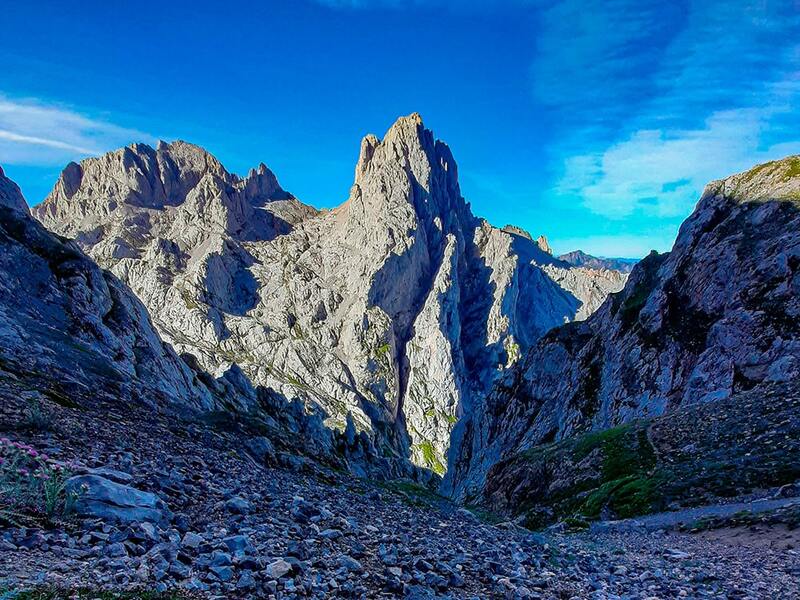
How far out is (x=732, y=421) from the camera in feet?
135

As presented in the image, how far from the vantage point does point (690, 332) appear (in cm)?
7481

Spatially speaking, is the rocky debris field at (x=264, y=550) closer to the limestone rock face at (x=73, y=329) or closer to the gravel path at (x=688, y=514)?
the gravel path at (x=688, y=514)

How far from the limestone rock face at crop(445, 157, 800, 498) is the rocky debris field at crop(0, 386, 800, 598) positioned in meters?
46.7

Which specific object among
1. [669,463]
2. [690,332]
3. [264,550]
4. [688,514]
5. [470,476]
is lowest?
[264,550]

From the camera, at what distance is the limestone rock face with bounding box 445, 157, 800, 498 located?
61031 mm

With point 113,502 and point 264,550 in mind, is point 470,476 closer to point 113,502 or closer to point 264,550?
point 264,550

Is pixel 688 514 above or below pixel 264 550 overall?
above

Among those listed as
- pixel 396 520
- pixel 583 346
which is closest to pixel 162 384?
pixel 396 520

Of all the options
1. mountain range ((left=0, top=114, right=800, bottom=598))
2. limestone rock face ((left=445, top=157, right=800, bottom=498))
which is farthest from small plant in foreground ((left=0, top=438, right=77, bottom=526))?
limestone rock face ((left=445, top=157, right=800, bottom=498))

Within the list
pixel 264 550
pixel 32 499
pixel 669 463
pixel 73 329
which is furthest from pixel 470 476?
pixel 32 499

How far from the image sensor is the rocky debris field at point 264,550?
8.42 meters

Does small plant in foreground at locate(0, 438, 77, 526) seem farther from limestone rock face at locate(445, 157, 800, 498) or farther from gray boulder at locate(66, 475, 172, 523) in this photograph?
limestone rock face at locate(445, 157, 800, 498)

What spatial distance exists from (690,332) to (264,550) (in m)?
81.0

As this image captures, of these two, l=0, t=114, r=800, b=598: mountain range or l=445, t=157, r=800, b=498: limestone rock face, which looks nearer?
l=0, t=114, r=800, b=598: mountain range
